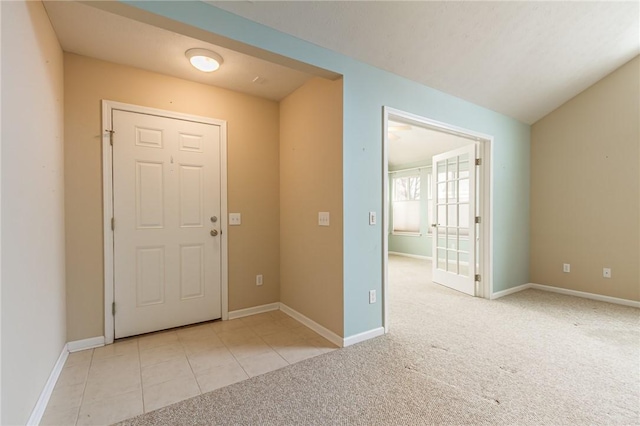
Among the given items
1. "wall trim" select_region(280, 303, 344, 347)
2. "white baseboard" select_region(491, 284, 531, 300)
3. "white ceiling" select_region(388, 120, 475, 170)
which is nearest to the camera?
"wall trim" select_region(280, 303, 344, 347)

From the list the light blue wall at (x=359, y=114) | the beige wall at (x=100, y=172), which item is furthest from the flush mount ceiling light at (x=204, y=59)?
the light blue wall at (x=359, y=114)

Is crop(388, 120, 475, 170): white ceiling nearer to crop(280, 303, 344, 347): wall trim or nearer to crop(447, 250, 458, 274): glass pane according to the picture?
crop(447, 250, 458, 274): glass pane

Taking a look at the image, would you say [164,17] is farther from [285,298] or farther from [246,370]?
[285,298]

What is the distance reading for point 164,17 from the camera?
1622 millimetres

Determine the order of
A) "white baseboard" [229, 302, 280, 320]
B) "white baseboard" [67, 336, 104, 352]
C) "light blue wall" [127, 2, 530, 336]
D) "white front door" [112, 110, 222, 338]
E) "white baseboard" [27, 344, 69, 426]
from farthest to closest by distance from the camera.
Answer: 1. "white baseboard" [229, 302, 280, 320]
2. "white front door" [112, 110, 222, 338]
3. "white baseboard" [67, 336, 104, 352]
4. "light blue wall" [127, 2, 530, 336]
5. "white baseboard" [27, 344, 69, 426]

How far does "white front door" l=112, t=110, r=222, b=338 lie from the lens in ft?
8.17

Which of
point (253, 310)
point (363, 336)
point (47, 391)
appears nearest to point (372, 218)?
point (363, 336)

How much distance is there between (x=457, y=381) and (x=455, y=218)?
8.62 ft

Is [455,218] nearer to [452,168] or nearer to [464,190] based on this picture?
[464,190]

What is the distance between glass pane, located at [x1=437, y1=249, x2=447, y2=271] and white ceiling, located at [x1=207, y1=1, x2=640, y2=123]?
215cm

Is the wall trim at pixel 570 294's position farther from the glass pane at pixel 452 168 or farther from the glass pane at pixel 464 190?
the glass pane at pixel 452 168


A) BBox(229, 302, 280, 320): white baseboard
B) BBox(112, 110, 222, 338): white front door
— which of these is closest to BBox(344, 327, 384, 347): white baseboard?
BBox(229, 302, 280, 320): white baseboard

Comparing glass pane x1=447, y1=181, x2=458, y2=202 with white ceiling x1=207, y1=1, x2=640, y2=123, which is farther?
glass pane x1=447, y1=181, x2=458, y2=202

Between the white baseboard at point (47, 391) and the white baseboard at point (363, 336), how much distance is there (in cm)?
192
